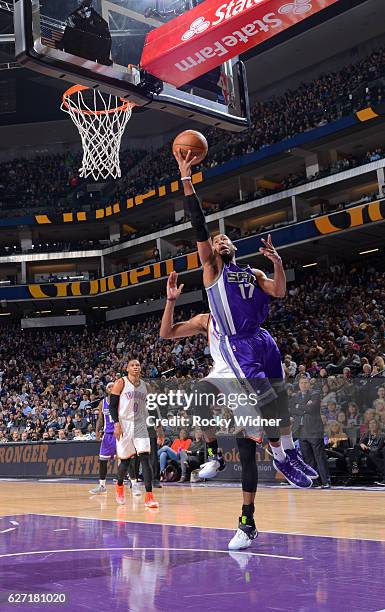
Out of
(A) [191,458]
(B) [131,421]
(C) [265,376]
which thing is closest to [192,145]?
(C) [265,376]

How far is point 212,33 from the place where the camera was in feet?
28.0

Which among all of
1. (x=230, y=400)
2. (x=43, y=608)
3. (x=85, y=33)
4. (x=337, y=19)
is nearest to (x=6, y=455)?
(x=85, y=33)

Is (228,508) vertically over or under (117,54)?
under

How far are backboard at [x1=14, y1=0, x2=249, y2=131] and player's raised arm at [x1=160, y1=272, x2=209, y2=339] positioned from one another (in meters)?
3.47

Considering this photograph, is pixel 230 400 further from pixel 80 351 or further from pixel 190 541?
pixel 80 351

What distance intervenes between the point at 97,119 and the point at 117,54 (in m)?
4.92

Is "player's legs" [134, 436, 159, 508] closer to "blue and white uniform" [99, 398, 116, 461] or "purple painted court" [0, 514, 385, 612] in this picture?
"purple painted court" [0, 514, 385, 612]

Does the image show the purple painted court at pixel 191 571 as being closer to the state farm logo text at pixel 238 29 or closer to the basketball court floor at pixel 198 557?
the basketball court floor at pixel 198 557

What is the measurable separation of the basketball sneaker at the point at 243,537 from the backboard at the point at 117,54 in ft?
17.8

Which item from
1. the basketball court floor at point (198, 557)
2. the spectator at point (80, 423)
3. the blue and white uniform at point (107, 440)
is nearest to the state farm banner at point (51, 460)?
the spectator at point (80, 423)

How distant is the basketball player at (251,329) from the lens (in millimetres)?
5773

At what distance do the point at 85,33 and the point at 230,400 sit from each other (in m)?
5.22

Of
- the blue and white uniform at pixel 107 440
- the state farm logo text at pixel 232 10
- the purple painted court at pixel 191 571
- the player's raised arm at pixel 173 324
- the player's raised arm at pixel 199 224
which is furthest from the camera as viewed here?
the blue and white uniform at pixel 107 440

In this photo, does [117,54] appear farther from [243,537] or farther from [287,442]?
[243,537]
